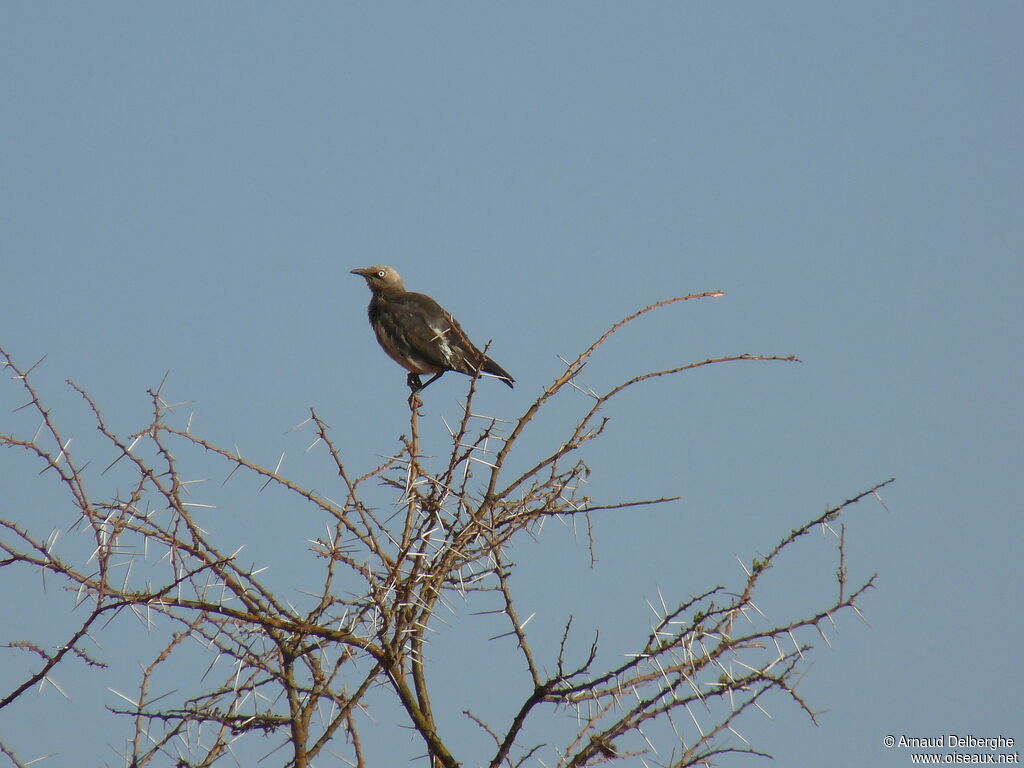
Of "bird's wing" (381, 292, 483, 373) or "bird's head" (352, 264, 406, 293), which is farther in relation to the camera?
"bird's head" (352, 264, 406, 293)

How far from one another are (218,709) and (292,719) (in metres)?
0.32

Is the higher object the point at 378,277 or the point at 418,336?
the point at 378,277

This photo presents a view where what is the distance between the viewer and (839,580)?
3.38 m

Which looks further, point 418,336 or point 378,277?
point 378,277

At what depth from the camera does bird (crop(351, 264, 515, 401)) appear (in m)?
9.29

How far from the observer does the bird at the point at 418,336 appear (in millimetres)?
9289

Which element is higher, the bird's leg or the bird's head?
the bird's head

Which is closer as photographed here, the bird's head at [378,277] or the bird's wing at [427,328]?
the bird's wing at [427,328]

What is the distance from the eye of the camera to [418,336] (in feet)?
31.8

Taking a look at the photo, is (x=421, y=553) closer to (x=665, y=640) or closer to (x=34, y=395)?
(x=665, y=640)

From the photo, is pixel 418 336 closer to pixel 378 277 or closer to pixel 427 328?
pixel 427 328

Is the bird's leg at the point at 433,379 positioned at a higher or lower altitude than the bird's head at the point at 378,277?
lower

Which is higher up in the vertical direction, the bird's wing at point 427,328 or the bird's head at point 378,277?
the bird's head at point 378,277

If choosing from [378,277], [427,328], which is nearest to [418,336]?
[427,328]
